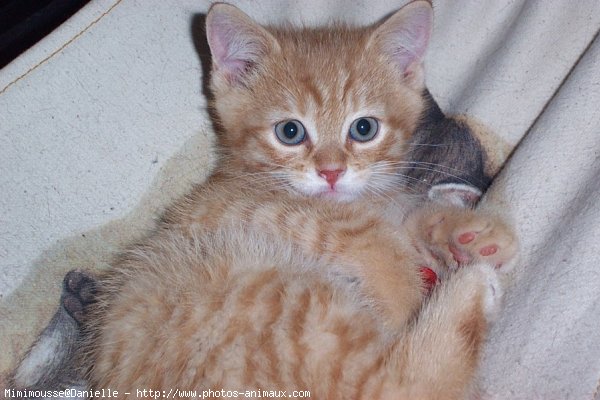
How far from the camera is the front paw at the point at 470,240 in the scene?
1.51 m

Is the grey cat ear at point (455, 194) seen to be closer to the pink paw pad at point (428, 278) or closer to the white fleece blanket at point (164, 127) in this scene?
the white fleece blanket at point (164, 127)

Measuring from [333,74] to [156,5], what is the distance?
23.3 inches

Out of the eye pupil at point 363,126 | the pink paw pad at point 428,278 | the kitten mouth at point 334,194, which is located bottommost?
the pink paw pad at point 428,278

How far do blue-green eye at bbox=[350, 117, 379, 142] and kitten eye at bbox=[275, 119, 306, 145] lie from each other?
0.49 feet

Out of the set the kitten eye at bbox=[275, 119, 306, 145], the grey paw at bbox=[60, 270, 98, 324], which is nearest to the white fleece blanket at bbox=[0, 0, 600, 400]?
the grey paw at bbox=[60, 270, 98, 324]

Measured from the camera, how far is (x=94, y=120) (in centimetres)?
181

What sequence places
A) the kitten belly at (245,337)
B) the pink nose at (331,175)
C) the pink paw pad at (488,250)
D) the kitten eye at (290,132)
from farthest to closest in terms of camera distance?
1. the kitten eye at (290,132)
2. the pink nose at (331,175)
3. the pink paw pad at (488,250)
4. the kitten belly at (245,337)

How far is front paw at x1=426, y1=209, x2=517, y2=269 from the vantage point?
151 cm

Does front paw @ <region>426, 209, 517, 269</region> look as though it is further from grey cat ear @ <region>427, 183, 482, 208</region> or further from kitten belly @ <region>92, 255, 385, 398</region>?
kitten belly @ <region>92, 255, 385, 398</region>

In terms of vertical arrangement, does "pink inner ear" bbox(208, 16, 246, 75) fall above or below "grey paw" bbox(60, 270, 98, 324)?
above

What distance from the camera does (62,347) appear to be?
69.0 inches

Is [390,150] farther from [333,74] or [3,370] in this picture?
[3,370]

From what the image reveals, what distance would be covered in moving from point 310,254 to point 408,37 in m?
0.79

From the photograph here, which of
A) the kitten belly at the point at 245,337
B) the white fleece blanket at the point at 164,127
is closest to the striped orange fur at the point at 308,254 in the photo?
the kitten belly at the point at 245,337
